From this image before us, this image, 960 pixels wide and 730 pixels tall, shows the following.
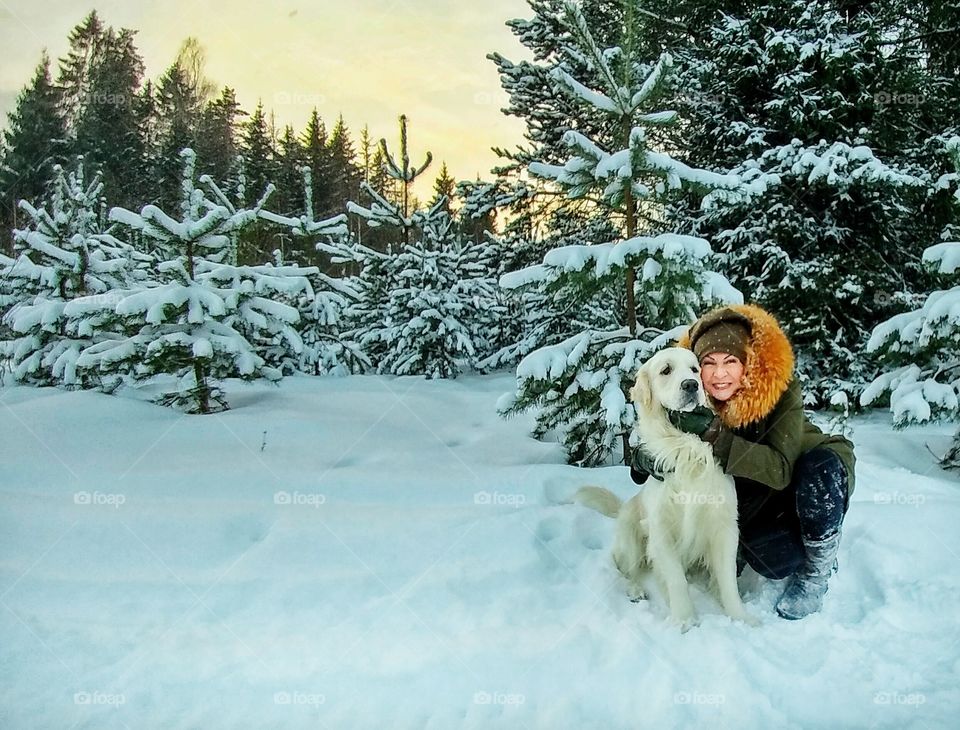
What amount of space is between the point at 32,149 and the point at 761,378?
28797 mm

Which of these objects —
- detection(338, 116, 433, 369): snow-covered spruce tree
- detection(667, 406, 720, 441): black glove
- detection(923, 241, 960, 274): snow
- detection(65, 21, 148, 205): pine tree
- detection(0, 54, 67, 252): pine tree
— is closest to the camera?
detection(667, 406, 720, 441): black glove

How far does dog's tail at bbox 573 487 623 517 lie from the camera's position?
298 cm

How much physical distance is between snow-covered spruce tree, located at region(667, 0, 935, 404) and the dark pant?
5.98 m

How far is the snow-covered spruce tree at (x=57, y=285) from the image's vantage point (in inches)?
225

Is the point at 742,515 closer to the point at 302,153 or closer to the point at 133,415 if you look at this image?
the point at 133,415

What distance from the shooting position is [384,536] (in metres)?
3.11

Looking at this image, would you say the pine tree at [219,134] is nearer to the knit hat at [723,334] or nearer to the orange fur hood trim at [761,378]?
the knit hat at [723,334]

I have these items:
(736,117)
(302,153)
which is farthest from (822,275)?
(302,153)

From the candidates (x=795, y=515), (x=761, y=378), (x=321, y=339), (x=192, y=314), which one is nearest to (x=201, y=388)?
(x=192, y=314)

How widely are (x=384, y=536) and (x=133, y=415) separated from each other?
3250 mm

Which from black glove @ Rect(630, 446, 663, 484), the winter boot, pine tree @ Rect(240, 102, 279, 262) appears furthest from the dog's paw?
pine tree @ Rect(240, 102, 279, 262)

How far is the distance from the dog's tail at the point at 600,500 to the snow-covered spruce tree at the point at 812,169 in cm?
589

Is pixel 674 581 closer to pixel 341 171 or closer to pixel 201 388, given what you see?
pixel 201 388

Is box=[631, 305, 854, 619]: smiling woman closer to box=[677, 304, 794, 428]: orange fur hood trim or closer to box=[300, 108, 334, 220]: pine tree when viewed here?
box=[677, 304, 794, 428]: orange fur hood trim
